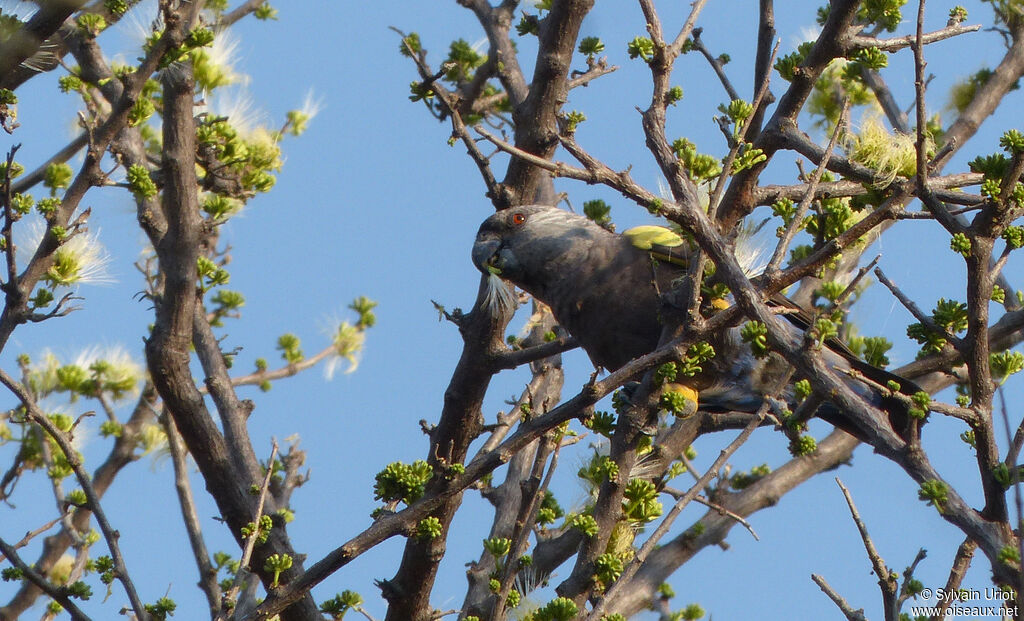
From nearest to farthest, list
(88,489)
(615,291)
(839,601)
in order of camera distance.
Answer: (839,601)
(88,489)
(615,291)

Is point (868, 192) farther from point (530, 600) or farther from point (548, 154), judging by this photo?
point (530, 600)

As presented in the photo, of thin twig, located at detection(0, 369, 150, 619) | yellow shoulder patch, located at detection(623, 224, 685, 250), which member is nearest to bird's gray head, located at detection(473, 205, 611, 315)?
yellow shoulder patch, located at detection(623, 224, 685, 250)

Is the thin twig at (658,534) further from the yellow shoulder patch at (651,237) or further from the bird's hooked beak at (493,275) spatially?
the bird's hooked beak at (493,275)

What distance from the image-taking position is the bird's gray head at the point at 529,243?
5.77 metres

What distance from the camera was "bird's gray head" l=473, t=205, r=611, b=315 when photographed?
5.77 meters

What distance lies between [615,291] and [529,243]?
735mm

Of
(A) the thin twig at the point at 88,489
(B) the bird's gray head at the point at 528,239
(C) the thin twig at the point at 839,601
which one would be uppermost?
(B) the bird's gray head at the point at 528,239

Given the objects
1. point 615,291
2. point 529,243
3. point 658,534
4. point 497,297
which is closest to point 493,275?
point 529,243

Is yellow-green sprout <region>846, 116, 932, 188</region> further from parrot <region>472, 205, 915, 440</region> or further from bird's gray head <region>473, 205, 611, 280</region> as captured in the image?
bird's gray head <region>473, 205, 611, 280</region>

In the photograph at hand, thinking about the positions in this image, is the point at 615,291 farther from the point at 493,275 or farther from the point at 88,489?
the point at 88,489

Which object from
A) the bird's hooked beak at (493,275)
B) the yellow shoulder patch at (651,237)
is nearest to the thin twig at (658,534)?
the yellow shoulder patch at (651,237)

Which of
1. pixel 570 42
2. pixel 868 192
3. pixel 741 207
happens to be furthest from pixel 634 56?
pixel 570 42

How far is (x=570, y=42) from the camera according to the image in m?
5.12

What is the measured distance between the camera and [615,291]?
5.38 meters
